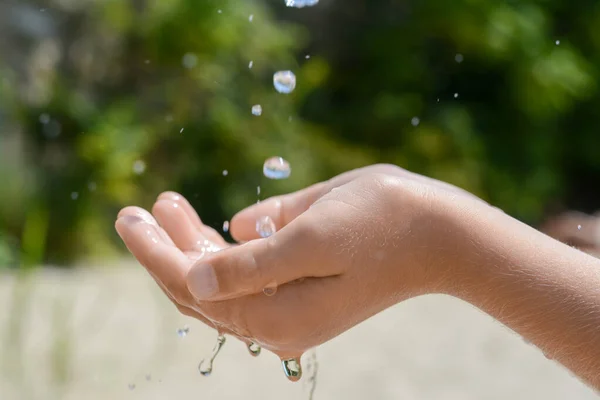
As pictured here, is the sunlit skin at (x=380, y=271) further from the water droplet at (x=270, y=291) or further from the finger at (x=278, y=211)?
the finger at (x=278, y=211)

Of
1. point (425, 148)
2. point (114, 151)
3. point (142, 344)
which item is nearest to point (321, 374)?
point (142, 344)

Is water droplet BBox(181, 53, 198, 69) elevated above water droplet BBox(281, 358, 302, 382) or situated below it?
below

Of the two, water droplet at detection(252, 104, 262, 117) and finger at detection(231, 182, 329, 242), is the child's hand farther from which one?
water droplet at detection(252, 104, 262, 117)

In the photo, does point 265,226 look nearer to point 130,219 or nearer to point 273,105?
point 130,219

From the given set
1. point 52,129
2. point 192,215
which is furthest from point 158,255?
point 52,129

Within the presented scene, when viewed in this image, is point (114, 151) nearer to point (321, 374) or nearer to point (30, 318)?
point (30, 318)

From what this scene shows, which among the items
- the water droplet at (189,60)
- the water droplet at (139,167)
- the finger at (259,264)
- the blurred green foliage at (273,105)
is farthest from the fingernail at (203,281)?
the water droplet at (189,60)

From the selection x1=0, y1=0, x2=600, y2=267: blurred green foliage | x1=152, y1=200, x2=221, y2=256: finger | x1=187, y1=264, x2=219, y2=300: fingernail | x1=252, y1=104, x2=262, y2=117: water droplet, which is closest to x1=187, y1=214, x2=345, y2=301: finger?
x1=187, y1=264, x2=219, y2=300: fingernail
